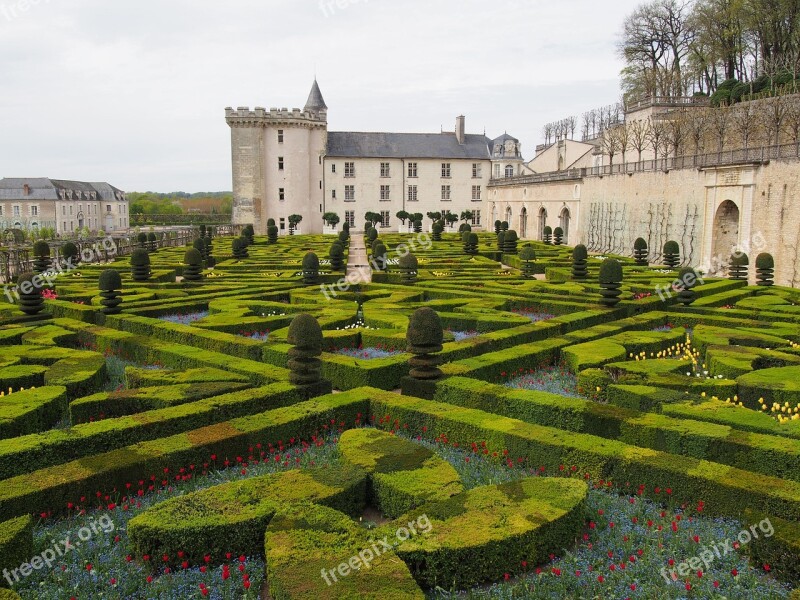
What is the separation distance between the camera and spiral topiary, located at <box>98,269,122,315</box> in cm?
1438

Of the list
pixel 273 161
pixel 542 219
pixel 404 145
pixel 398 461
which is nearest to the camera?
pixel 398 461

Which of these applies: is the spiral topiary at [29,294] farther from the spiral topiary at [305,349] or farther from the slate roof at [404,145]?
the slate roof at [404,145]

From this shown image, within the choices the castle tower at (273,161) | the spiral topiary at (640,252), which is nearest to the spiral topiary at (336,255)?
the spiral topiary at (640,252)

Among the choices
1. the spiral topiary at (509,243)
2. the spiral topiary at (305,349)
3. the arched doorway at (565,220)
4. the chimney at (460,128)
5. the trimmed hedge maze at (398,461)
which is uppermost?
the chimney at (460,128)

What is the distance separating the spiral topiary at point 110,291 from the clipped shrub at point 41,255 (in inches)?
335

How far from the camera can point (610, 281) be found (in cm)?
1504

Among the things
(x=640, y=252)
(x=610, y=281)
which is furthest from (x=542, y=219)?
(x=610, y=281)

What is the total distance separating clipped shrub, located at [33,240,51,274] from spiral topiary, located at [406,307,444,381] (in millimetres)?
17086

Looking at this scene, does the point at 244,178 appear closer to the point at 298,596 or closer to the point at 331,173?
Answer: the point at 331,173

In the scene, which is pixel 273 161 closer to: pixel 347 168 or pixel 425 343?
pixel 347 168

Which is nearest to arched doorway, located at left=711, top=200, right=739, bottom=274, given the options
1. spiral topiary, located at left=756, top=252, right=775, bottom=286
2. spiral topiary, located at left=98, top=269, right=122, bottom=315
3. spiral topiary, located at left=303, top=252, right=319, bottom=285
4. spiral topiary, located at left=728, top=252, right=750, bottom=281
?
spiral topiary, located at left=728, top=252, right=750, bottom=281

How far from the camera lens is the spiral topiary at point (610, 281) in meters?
15.0

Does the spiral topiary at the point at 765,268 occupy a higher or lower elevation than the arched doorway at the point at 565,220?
lower

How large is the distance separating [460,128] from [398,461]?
53.1m
